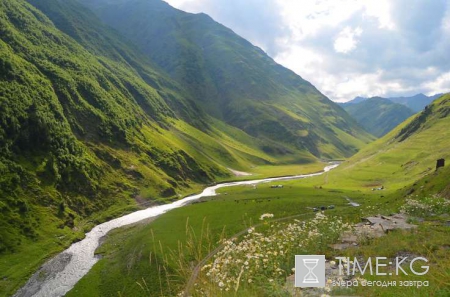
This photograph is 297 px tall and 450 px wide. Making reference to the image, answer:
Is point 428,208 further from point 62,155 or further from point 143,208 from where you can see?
point 62,155

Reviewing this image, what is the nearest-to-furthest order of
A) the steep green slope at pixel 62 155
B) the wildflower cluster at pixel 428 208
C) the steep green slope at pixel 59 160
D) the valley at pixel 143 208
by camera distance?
1. the valley at pixel 143 208
2. the wildflower cluster at pixel 428 208
3. the steep green slope at pixel 59 160
4. the steep green slope at pixel 62 155

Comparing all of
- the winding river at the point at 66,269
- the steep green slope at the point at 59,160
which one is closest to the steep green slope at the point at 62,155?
the steep green slope at the point at 59,160

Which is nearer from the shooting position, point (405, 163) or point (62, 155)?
point (62, 155)

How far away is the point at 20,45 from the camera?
166m

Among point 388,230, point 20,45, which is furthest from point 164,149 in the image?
point 388,230

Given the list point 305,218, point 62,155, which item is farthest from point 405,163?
point 62,155

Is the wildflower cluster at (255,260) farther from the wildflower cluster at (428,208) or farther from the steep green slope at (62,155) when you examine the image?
the steep green slope at (62,155)

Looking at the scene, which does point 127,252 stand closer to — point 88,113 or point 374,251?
point 374,251

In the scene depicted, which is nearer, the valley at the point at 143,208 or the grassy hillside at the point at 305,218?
the grassy hillside at the point at 305,218

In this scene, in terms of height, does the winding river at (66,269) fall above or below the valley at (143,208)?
below

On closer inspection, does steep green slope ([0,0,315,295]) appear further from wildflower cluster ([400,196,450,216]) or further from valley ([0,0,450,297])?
wildflower cluster ([400,196,450,216])

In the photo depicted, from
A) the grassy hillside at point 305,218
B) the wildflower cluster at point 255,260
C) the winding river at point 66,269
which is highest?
the wildflower cluster at point 255,260

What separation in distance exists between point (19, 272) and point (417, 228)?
223 ft

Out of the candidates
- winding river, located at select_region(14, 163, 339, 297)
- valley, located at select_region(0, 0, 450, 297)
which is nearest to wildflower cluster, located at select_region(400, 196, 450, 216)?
valley, located at select_region(0, 0, 450, 297)
